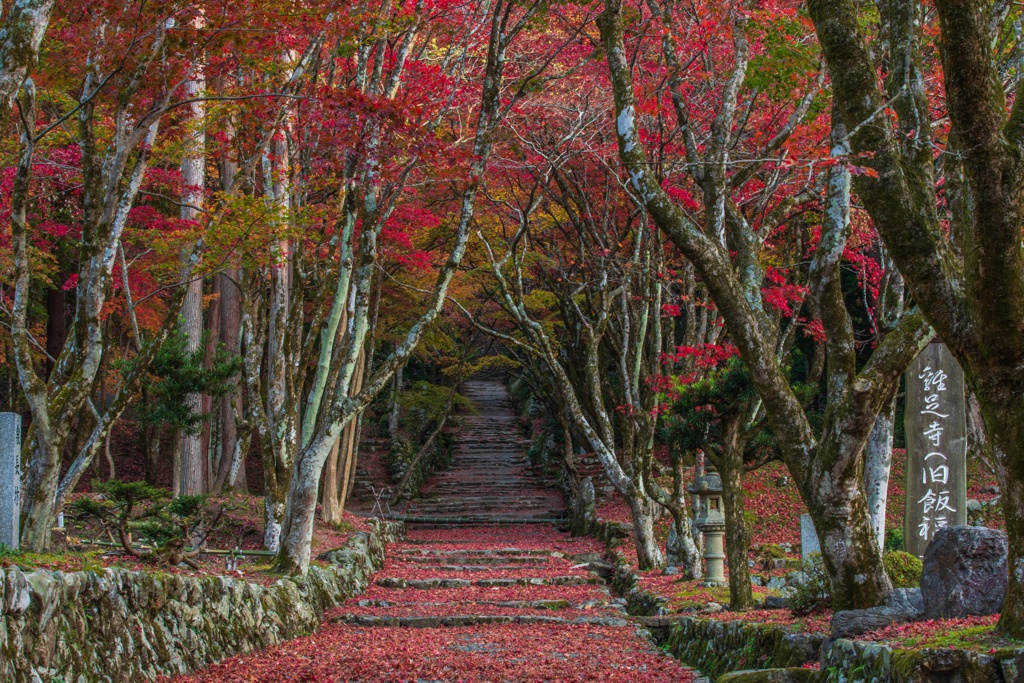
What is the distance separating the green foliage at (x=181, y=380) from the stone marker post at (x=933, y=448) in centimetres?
1001

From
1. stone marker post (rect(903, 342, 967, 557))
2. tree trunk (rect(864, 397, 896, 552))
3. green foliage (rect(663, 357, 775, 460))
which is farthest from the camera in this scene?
stone marker post (rect(903, 342, 967, 557))

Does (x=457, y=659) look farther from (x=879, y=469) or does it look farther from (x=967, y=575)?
(x=967, y=575)

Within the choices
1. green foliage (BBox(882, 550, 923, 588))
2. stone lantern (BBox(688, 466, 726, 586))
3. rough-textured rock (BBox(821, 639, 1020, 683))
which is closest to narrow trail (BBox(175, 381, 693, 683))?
stone lantern (BBox(688, 466, 726, 586))

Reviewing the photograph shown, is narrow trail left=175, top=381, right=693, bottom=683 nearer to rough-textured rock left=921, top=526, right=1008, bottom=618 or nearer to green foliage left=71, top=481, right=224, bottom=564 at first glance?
green foliage left=71, top=481, right=224, bottom=564

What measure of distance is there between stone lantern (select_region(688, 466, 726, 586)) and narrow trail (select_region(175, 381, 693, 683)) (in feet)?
4.27

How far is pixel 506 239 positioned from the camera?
53.8 feet

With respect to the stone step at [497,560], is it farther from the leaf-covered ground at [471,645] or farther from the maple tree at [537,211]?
the maple tree at [537,211]

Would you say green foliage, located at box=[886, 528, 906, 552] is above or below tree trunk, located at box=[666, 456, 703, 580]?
below

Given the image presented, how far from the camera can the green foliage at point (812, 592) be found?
7023mm

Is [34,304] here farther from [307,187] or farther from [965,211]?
[965,211]

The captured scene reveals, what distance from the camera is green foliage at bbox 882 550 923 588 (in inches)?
293

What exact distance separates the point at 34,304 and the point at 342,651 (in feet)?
43.6

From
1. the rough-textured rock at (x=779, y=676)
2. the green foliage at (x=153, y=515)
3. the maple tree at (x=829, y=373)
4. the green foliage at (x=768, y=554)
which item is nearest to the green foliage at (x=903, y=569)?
the maple tree at (x=829, y=373)

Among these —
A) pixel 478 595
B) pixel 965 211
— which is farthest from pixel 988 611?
pixel 478 595
